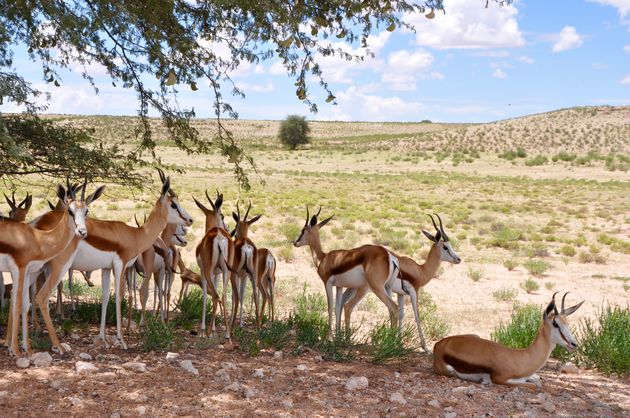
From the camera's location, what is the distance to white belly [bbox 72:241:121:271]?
847 cm

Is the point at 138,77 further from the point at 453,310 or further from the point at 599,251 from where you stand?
the point at 599,251

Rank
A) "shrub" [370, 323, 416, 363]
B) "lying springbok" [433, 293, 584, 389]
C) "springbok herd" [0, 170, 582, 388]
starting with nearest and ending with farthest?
"springbok herd" [0, 170, 582, 388], "lying springbok" [433, 293, 584, 389], "shrub" [370, 323, 416, 363]

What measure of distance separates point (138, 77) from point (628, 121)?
9462 cm

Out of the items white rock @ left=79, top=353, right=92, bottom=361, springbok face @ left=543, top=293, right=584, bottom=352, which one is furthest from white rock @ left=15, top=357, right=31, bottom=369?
springbok face @ left=543, top=293, right=584, bottom=352

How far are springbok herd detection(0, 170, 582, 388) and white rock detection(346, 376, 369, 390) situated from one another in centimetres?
117

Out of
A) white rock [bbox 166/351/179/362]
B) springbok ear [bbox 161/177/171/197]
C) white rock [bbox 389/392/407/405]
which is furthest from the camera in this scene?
springbok ear [bbox 161/177/171/197]

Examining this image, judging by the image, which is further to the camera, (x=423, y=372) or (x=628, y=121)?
(x=628, y=121)

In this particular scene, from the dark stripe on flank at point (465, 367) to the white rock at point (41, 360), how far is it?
13.4ft

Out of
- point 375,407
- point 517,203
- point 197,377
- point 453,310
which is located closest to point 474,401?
point 375,407

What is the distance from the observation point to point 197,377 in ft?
24.5

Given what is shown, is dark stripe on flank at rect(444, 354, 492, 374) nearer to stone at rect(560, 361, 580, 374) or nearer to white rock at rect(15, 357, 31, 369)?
stone at rect(560, 361, 580, 374)

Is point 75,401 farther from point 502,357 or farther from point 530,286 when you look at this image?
point 530,286

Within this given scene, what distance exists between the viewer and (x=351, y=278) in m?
10.3

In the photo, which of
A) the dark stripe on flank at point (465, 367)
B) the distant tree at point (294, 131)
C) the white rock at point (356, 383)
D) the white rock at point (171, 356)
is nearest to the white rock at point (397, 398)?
the white rock at point (356, 383)
